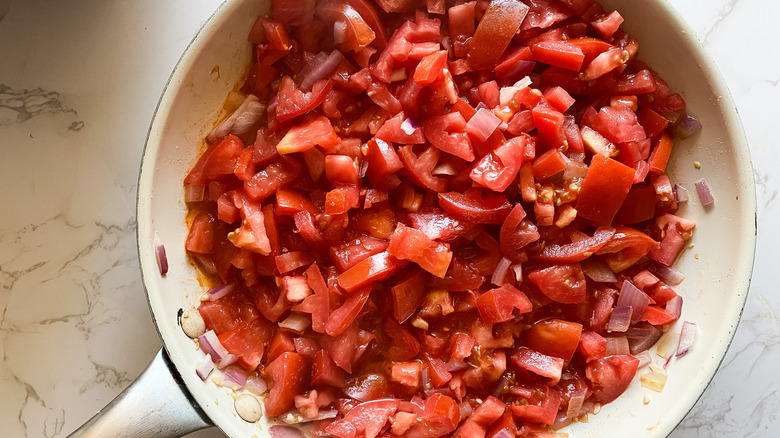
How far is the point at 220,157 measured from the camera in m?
1.77

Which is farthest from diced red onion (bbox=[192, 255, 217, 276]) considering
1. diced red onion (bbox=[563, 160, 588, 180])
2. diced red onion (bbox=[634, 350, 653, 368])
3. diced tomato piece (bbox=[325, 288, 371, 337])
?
diced red onion (bbox=[634, 350, 653, 368])

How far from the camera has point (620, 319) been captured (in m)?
1.80

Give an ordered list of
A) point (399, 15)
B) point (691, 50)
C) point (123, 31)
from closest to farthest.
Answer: point (691, 50) < point (399, 15) < point (123, 31)

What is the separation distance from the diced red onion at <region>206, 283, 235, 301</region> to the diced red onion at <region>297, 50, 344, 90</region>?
0.63 meters

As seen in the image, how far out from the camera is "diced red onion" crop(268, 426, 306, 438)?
1.81 metres

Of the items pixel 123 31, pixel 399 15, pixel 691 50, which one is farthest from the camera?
pixel 123 31

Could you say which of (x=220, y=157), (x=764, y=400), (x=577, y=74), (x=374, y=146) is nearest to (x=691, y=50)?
(x=577, y=74)

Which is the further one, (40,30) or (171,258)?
(40,30)

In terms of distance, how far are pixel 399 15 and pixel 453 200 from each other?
58 centimetres

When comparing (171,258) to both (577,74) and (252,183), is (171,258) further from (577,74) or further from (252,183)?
(577,74)

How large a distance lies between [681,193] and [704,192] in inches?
2.5

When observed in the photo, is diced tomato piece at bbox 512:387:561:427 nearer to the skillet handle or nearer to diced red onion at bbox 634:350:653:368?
diced red onion at bbox 634:350:653:368

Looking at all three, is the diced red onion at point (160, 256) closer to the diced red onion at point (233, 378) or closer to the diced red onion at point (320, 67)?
the diced red onion at point (233, 378)

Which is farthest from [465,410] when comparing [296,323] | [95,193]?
[95,193]
